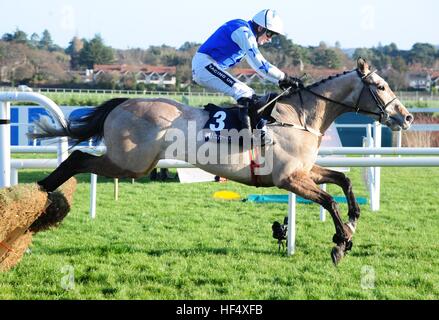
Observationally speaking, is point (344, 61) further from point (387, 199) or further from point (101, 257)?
point (101, 257)

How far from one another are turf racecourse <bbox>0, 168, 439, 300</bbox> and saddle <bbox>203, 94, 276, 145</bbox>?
120 centimetres

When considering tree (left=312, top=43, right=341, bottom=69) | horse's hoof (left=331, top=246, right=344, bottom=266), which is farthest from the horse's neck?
tree (left=312, top=43, right=341, bottom=69)

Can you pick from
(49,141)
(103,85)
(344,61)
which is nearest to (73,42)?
(103,85)

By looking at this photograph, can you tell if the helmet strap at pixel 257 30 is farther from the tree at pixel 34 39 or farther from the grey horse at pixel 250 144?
the tree at pixel 34 39

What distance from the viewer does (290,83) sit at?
566 cm

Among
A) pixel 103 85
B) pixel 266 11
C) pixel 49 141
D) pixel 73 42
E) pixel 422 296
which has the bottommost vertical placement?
pixel 422 296

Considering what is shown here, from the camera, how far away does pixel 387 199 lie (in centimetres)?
1082

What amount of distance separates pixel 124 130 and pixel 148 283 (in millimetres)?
1317

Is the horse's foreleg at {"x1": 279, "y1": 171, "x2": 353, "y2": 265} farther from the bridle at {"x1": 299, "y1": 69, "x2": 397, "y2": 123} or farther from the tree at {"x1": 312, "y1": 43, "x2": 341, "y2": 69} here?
the tree at {"x1": 312, "y1": 43, "x2": 341, "y2": 69}

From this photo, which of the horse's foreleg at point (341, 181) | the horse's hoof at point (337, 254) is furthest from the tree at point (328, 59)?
the horse's hoof at point (337, 254)

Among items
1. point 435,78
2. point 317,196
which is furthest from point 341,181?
point 435,78

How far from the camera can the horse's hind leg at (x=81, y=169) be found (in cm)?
548

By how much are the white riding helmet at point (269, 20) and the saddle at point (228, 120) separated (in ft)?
2.08

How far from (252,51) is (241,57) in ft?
1.37
